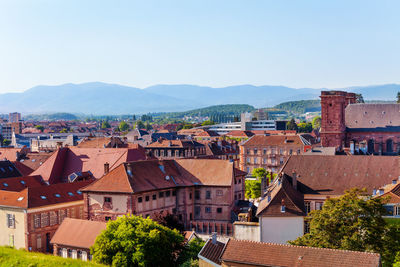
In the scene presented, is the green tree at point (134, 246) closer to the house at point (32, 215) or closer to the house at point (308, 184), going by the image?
the house at point (308, 184)

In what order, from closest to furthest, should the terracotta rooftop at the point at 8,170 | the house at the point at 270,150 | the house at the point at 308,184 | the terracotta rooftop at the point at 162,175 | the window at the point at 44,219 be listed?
1. the house at the point at 308,184
2. the window at the point at 44,219
3. the terracotta rooftop at the point at 162,175
4. the terracotta rooftop at the point at 8,170
5. the house at the point at 270,150

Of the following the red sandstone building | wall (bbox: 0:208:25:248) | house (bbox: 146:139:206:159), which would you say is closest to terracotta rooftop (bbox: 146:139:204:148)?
house (bbox: 146:139:206:159)

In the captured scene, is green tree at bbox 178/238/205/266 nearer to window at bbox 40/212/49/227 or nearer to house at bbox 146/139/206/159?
window at bbox 40/212/49/227

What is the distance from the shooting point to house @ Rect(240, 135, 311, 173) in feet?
383

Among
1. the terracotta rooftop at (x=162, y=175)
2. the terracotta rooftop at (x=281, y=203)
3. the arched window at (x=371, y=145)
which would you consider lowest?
the terracotta rooftop at (x=281, y=203)

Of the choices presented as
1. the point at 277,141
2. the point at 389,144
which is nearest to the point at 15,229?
the point at 389,144

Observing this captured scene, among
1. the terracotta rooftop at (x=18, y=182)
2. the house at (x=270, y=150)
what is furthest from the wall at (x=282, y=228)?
the house at (x=270, y=150)

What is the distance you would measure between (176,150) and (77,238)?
214ft

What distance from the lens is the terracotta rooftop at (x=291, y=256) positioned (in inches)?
1348

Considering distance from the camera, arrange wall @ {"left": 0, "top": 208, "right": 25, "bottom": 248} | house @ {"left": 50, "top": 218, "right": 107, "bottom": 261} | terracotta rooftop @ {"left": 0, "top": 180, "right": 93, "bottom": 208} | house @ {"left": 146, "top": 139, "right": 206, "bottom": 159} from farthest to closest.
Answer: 1. house @ {"left": 146, "top": 139, "right": 206, "bottom": 159}
2. terracotta rooftop @ {"left": 0, "top": 180, "right": 93, "bottom": 208}
3. wall @ {"left": 0, "top": 208, "right": 25, "bottom": 248}
4. house @ {"left": 50, "top": 218, "right": 107, "bottom": 261}

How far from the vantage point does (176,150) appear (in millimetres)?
115688

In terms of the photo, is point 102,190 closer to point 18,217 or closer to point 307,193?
A: point 18,217

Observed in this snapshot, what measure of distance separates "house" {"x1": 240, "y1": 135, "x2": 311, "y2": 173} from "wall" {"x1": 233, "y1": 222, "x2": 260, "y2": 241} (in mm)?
63163

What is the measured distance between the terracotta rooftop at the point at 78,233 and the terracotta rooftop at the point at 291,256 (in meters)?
16.3
